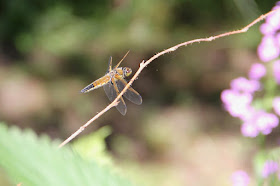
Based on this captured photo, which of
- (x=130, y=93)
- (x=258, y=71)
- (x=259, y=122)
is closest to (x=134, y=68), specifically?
(x=258, y=71)

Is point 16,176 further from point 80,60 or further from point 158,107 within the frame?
point 80,60

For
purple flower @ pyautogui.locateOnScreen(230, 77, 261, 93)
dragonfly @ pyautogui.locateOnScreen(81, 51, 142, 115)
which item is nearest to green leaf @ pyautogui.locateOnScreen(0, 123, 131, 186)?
dragonfly @ pyautogui.locateOnScreen(81, 51, 142, 115)

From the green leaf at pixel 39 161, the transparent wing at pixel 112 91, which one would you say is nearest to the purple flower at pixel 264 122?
the transparent wing at pixel 112 91

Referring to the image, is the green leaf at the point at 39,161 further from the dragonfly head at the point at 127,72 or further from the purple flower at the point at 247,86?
the purple flower at the point at 247,86

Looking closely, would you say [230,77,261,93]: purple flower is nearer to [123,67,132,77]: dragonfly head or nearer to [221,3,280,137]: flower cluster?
[221,3,280,137]: flower cluster

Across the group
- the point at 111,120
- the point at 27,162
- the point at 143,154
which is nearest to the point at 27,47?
the point at 111,120

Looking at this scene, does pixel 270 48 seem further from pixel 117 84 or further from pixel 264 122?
pixel 117 84
